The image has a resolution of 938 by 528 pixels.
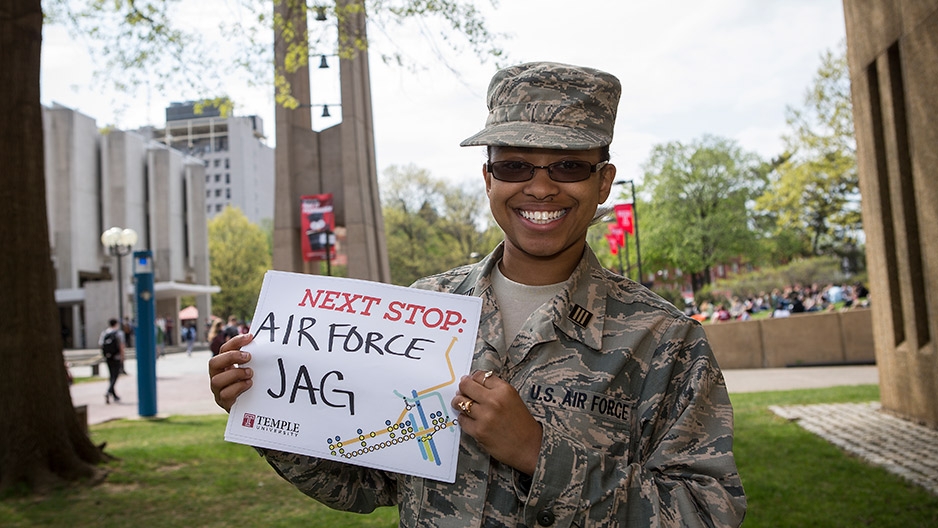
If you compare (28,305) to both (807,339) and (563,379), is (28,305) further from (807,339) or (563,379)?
(807,339)

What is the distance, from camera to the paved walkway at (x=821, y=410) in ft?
27.0

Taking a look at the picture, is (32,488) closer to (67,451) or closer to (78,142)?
(67,451)

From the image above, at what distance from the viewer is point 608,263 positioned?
65.1 metres

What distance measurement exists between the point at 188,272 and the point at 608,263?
35.9 m

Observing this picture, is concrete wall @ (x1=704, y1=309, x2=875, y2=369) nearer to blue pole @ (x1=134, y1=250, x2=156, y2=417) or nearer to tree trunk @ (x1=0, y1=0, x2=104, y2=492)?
blue pole @ (x1=134, y1=250, x2=156, y2=417)

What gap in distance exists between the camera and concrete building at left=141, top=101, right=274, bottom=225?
121m

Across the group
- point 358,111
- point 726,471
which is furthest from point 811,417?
point 358,111

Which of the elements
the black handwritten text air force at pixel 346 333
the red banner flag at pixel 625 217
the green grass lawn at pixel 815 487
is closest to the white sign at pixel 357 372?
the black handwritten text air force at pixel 346 333

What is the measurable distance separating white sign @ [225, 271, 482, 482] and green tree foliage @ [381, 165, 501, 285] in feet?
172

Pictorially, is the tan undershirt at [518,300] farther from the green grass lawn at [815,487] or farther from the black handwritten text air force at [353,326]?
the green grass lawn at [815,487]

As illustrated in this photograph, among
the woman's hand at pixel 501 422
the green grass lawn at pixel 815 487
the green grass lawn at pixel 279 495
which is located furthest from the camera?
the green grass lawn at pixel 279 495

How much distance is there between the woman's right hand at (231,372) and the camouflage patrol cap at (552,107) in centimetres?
82

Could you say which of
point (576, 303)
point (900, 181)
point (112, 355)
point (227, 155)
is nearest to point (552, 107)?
point (576, 303)

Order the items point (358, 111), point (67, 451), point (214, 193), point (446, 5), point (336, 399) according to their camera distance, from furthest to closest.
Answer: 1. point (214, 193)
2. point (358, 111)
3. point (446, 5)
4. point (67, 451)
5. point (336, 399)
